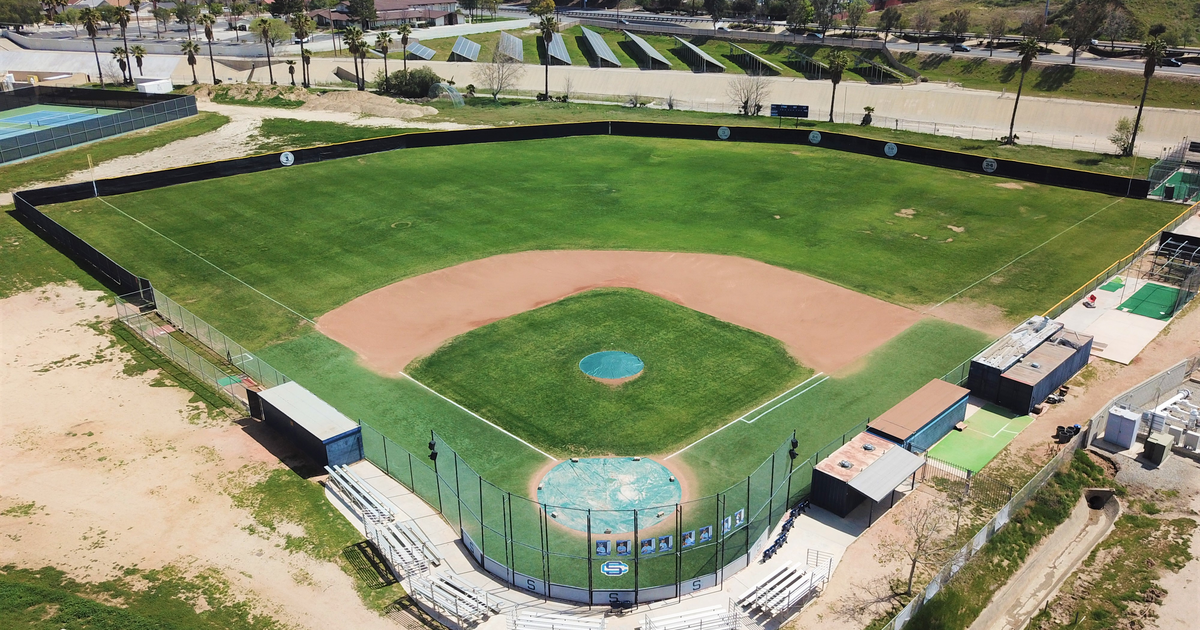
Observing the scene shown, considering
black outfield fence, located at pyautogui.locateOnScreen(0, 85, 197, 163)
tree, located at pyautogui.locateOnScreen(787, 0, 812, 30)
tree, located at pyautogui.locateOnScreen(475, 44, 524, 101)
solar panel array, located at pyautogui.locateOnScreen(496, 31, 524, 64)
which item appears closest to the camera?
black outfield fence, located at pyautogui.locateOnScreen(0, 85, 197, 163)

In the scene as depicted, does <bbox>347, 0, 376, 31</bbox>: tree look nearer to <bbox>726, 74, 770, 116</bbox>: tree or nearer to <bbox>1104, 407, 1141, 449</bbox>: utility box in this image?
<bbox>726, 74, 770, 116</bbox>: tree

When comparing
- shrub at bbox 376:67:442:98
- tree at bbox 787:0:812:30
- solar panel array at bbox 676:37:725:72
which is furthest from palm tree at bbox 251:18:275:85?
tree at bbox 787:0:812:30

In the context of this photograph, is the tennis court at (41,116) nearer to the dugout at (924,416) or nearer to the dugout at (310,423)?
the dugout at (310,423)

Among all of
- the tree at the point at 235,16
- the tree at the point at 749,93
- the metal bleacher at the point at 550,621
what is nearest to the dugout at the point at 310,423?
the metal bleacher at the point at 550,621

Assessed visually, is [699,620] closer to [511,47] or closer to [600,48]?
[511,47]

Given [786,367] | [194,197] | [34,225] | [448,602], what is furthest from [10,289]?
[786,367]
